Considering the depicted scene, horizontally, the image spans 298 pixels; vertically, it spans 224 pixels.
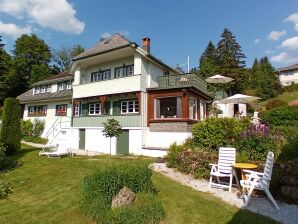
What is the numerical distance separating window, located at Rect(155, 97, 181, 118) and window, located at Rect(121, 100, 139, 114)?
5.67ft

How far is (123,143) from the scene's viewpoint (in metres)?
Answer: 20.7

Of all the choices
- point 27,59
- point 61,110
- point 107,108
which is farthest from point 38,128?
point 27,59

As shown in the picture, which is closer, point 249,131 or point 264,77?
point 249,131

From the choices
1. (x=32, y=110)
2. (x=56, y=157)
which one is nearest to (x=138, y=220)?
(x=56, y=157)

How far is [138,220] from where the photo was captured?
20.6 ft

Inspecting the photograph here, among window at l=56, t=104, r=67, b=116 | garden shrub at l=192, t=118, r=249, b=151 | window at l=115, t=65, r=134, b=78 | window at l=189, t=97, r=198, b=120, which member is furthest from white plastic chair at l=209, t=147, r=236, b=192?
window at l=56, t=104, r=67, b=116

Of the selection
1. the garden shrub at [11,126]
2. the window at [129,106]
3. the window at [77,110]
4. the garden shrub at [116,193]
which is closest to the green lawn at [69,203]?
the garden shrub at [116,193]

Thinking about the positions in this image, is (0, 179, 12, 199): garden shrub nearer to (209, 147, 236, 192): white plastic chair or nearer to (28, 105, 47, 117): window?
(209, 147, 236, 192): white plastic chair

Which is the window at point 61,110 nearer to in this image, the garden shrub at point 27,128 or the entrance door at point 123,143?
the garden shrub at point 27,128

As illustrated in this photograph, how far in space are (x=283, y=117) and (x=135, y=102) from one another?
1414 centimetres

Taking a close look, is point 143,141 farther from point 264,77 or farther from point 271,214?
point 264,77

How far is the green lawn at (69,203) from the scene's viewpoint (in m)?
6.84

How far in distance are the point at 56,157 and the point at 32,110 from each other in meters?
18.5

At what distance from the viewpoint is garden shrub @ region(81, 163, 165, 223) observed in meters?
6.39
